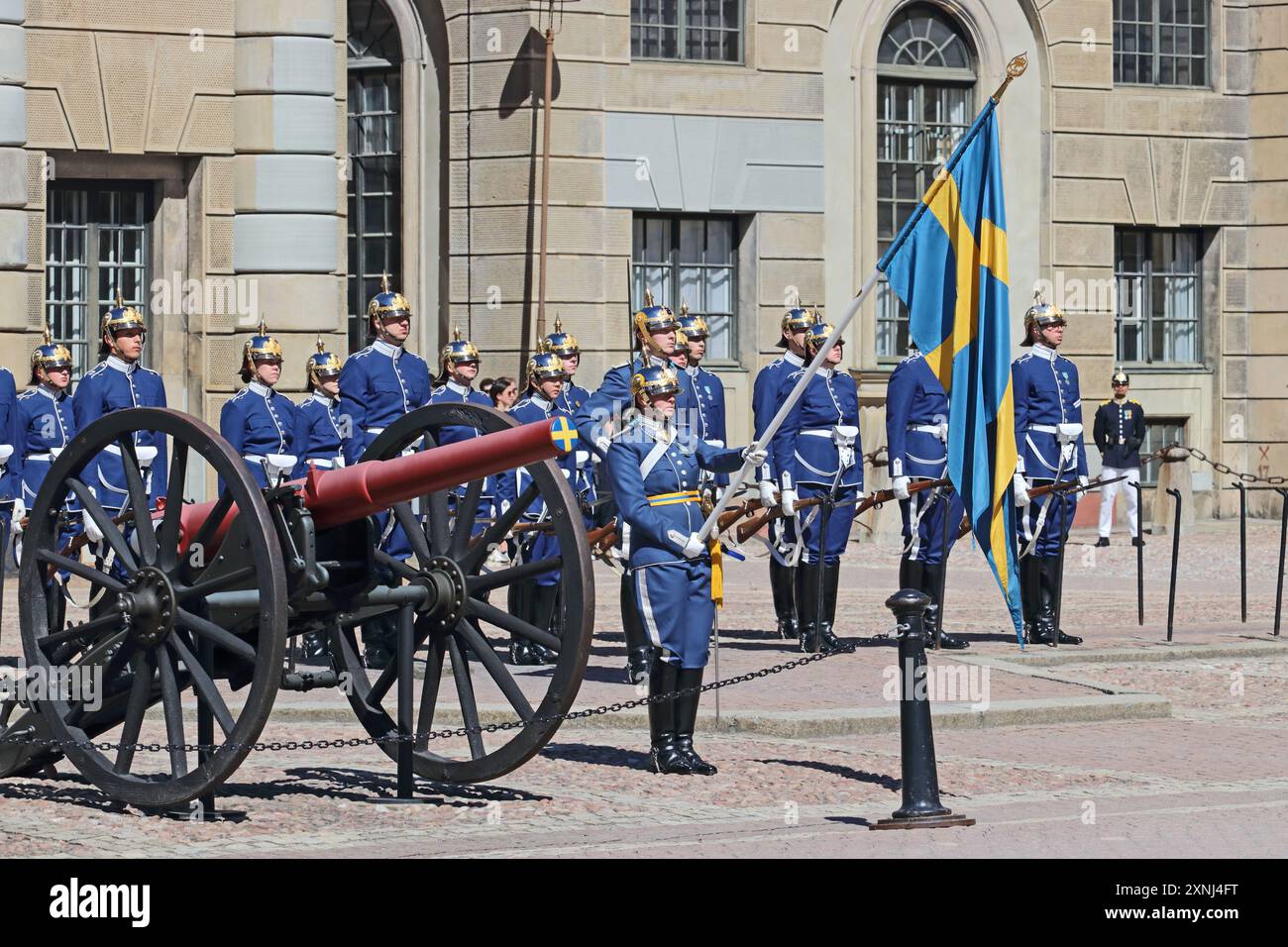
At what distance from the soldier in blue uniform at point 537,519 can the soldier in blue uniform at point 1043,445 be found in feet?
9.23

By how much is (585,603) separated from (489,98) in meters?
15.1

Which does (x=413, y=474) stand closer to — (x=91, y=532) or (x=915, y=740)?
(x=915, y=740)

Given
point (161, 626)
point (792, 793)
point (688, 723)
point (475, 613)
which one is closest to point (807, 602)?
point (688, 723)

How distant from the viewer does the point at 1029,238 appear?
86.5 ft

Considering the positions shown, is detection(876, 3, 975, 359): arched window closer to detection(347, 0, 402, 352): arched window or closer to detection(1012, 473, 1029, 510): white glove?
detection(347, 0, 402, 352): arched window

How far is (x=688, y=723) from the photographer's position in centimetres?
1075

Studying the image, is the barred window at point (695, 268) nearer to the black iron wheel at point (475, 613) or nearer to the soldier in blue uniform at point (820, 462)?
the soldier in blue uniform at point (820, 462)

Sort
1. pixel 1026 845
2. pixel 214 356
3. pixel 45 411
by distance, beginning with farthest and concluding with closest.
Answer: pixel 214 356 → pixel 45 411 → pixel 1026 845

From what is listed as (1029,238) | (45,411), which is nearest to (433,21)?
(1029,238)

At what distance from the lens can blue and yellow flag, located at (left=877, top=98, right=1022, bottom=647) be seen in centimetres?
1123

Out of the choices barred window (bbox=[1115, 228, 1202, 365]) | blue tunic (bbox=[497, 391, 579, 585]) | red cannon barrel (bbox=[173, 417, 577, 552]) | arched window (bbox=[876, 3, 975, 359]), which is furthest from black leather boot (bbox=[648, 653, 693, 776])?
barred window (bbox=[1115, 228, 1202, 365])

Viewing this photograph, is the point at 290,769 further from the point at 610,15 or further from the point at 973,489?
the point at 610,15

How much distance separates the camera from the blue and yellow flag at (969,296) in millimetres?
11234

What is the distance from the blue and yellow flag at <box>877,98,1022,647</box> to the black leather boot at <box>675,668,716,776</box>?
143 cm
